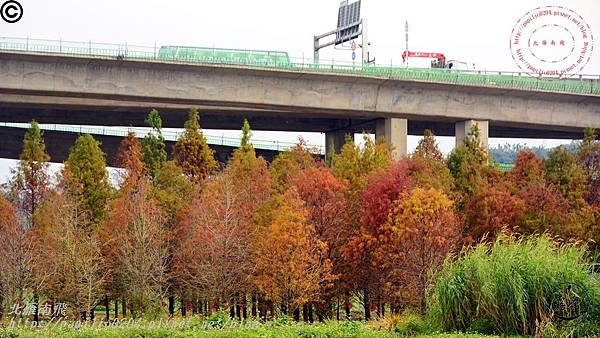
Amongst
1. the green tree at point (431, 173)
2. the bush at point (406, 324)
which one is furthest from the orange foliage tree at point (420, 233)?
the green tree at point (431, 173)

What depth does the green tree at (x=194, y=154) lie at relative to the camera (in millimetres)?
32344

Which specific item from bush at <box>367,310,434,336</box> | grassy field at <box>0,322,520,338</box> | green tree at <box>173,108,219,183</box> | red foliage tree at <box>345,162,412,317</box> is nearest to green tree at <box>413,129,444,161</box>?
red foliage tree at <box>345,162,412,317</box>

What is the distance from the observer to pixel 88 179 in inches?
1220

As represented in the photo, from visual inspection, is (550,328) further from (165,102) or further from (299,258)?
(165,102)

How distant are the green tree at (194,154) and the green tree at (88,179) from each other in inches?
114

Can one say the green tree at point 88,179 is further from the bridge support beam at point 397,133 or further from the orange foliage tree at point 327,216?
the bridge support beam at point 397,133

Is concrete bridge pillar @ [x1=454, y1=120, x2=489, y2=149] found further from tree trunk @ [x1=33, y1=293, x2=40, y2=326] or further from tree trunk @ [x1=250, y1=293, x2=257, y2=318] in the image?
tree trunk @ [x1=33, y1=293, x2=40, y2=326]

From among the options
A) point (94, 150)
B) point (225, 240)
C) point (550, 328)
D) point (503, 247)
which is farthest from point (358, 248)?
point (94, 150)

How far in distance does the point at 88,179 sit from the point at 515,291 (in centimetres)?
1815

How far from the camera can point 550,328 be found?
1705 centimetres

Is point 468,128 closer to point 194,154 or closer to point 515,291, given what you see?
point 194,154

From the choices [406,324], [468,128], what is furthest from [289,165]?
[468,128]

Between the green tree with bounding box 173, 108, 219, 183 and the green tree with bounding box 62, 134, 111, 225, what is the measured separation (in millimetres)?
2899

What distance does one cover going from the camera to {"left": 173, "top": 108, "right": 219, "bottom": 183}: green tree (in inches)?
1273
